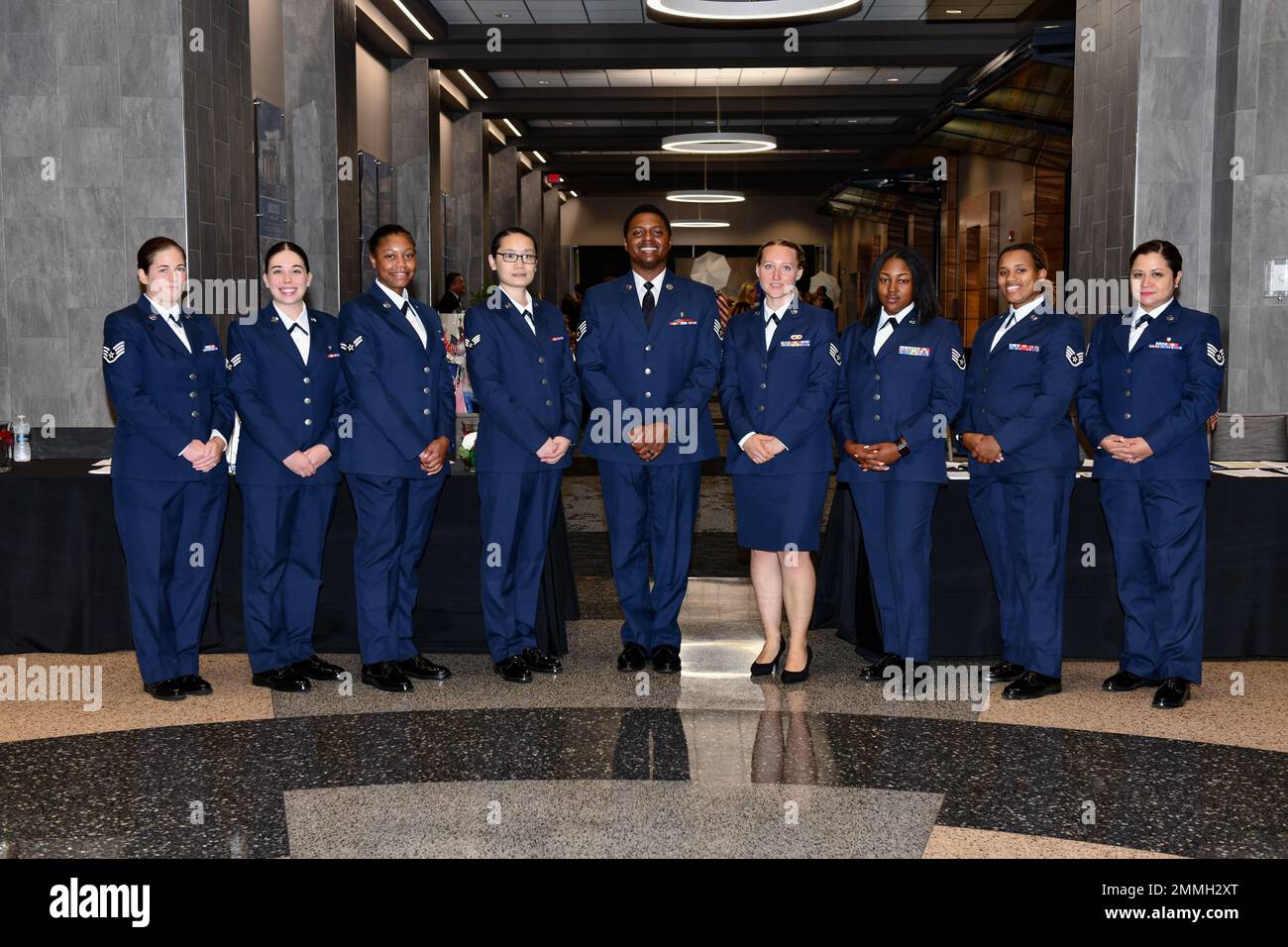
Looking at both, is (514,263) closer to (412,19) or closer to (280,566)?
(280,566)

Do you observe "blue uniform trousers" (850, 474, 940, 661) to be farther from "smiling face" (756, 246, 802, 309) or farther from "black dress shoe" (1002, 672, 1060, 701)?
"smiling face" (756, 246, 802, 309)

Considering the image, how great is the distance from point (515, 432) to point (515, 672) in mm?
932

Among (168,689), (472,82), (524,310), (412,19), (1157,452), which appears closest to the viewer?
(1157,452)

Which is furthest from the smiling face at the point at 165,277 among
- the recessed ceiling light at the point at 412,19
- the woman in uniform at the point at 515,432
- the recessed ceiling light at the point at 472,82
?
the recessed ceiling light at the point at 472,82

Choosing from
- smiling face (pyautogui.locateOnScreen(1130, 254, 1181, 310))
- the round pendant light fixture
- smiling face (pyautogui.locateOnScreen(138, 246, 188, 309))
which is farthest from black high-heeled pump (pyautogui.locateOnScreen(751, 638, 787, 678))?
the round pendant light fixture

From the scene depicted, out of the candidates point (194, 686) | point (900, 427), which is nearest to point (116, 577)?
point (194, 686)

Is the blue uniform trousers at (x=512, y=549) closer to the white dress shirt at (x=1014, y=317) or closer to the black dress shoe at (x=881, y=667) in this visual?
the black dress shoe at (x=881, y=667)

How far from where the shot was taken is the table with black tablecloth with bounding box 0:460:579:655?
5.32 metres

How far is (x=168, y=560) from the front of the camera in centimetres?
480

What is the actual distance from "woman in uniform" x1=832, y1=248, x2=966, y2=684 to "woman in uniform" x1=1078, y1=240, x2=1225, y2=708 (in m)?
0.57

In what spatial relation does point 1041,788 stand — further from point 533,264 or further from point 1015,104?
point 1015,104

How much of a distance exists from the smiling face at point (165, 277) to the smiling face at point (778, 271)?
84.3 inches

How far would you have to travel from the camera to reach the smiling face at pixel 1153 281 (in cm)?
474
